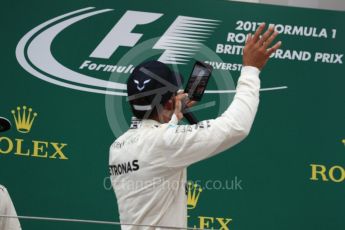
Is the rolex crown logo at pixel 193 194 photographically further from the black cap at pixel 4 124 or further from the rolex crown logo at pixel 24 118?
the black cap at pixel 4 124

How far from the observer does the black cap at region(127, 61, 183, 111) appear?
2.83 meters

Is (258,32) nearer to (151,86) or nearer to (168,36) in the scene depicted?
(151,86)

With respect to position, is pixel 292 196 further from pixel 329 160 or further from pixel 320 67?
pixel 320 67

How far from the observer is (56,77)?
4.76m

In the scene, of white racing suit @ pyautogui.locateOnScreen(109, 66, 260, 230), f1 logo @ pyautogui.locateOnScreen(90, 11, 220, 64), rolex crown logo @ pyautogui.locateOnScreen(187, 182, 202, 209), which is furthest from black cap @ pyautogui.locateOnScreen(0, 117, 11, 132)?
white racing suit @ pyautogui.locateOnScreen(109, 66, 260, 230)

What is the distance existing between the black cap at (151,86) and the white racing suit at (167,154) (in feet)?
0.26

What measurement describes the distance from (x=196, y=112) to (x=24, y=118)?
1.00m

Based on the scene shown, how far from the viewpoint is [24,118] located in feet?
15.4

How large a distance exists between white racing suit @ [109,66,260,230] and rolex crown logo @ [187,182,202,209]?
1.84m

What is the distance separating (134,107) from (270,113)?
2090mm

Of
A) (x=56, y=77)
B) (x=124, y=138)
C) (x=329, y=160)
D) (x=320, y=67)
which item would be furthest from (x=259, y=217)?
(x=124, y=138)

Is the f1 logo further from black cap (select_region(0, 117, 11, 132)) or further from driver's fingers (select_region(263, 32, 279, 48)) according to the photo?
driver's fingers (select_region(263, 32, 279, 48))

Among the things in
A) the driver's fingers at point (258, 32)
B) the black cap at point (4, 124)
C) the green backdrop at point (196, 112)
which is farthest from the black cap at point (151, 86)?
the green backdrop at point (196, 112)

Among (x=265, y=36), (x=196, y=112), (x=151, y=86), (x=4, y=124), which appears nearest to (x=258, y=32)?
(x=265, y=36)
